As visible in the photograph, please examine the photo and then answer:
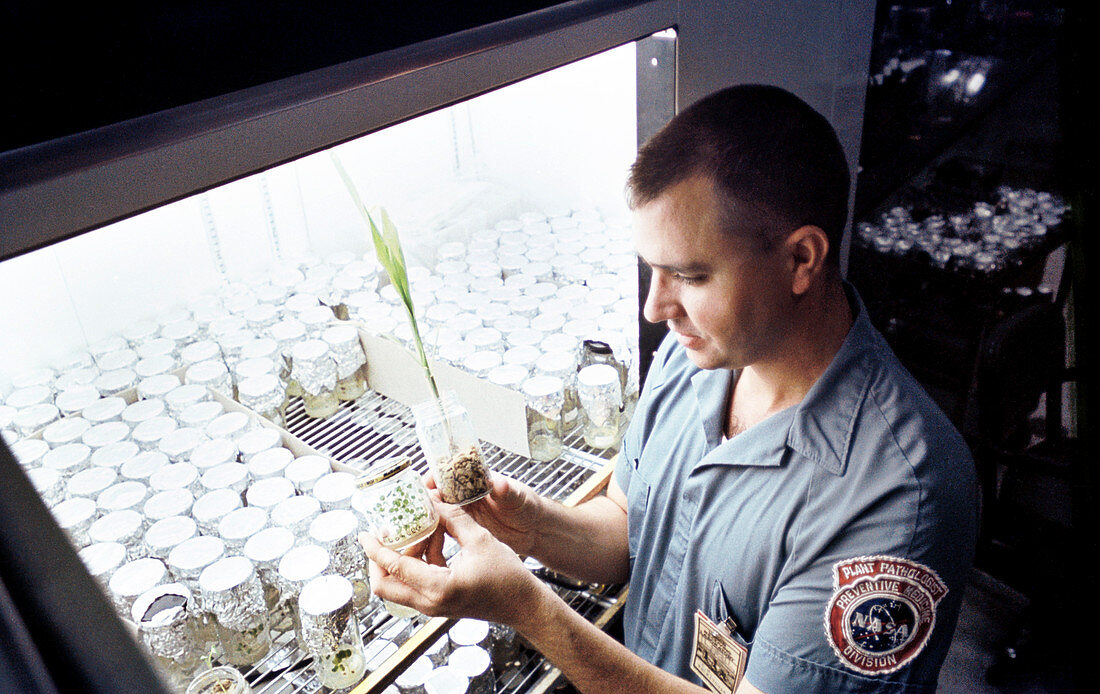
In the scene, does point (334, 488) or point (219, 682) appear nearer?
point (219, 682)

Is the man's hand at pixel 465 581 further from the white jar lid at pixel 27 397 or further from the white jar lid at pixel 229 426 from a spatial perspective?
the white jar lid at pixel 27 397

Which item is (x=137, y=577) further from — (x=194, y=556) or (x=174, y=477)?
(x=174, y=477)

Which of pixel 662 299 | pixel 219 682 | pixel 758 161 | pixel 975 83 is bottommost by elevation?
pixel 219 682

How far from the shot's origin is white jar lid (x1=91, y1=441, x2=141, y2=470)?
146 cm

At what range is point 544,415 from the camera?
1.67 metres

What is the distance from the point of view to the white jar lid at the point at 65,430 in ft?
4.85

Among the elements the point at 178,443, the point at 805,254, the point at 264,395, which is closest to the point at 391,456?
the point at 264,395

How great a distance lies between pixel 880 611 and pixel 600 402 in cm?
80

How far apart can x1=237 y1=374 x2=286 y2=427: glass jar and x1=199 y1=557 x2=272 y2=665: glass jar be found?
0.47 metres

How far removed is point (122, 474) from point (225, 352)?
1.43ft

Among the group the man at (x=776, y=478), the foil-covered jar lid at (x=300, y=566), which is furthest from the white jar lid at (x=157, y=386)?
the man at (x=776, y=478)

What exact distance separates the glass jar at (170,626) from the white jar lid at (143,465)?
0.30 m

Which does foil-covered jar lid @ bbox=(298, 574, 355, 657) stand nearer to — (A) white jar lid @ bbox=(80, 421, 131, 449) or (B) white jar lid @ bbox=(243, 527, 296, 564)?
(B) white jar lid @ bbox=(243, 527, 296, 564)

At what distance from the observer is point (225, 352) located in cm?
181
